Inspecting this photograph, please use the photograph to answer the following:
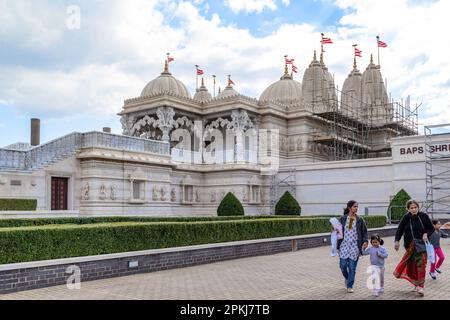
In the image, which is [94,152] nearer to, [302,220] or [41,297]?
[302,220]

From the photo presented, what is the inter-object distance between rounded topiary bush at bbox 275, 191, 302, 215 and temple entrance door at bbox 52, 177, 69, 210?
16220 millimetres

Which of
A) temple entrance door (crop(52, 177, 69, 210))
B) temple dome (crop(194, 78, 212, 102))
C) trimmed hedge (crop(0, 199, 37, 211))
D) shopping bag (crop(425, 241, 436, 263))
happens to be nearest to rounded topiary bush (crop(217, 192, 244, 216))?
temple entrance door (crop(52, 177, 69, 210))

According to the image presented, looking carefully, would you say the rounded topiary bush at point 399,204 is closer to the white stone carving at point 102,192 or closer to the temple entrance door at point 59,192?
the white stone carving at point 102,192

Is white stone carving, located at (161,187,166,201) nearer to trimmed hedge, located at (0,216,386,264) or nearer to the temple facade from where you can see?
the temple facade

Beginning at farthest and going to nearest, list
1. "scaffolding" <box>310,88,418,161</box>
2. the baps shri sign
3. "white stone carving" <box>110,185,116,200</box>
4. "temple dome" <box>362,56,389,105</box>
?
1. "temple dome" <box>362,56,389,105</box>
2. "scaffolding" <box>310,88,418,161</box>
3. the baps shri sign
4. "white stone carving" <box>110,185,116,200</box>

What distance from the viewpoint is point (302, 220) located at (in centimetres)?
2267

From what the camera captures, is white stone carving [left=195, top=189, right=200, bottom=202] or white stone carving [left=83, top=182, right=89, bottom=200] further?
white stone carving [left=195, top=189, right=200, bottom=202]

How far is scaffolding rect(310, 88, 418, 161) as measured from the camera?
158ft

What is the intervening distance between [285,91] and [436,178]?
24173 mm

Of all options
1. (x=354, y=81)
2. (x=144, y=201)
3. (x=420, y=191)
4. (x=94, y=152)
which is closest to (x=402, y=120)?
(x=354, y=81)

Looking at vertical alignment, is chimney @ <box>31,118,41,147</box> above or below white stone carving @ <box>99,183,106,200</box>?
above

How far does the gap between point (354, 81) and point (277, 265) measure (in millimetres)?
46299

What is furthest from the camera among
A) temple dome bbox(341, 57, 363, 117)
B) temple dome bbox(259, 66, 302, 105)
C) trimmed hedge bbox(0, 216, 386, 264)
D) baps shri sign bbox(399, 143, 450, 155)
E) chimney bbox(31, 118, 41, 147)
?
temple dome bbox(341, 57, 363, 117)
